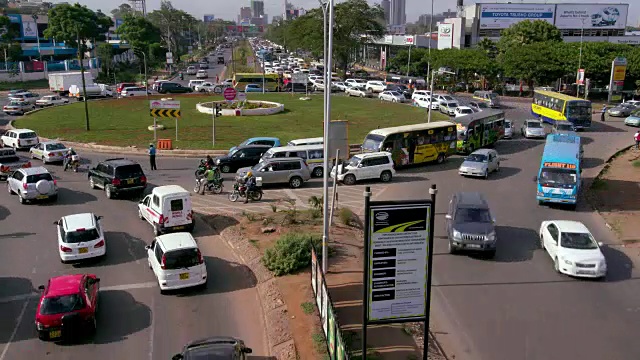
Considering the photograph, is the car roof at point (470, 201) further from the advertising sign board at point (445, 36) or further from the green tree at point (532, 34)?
the advertising sign board at point (445, 36)

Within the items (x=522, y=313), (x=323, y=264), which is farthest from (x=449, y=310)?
(x=323, y=264)

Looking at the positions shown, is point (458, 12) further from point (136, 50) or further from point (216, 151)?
point (216, 151)

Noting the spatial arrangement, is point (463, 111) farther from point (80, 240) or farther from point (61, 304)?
point (61, 304)

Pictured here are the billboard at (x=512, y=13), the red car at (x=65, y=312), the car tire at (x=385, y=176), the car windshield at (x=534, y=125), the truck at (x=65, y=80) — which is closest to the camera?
the red car at (x=65, y=312)

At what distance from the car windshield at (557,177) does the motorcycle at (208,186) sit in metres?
15.3

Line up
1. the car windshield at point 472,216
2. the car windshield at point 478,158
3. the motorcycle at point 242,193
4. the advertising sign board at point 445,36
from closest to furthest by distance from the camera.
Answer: the car windshield at point 472,216 → the motorcycle at point 242,193 → the car windshield at point 478,158 → the advertising sign board at point 445,36

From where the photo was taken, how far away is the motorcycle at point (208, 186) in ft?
94.3

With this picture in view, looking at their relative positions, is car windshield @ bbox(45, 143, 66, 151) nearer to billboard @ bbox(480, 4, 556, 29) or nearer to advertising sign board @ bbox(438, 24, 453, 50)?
advertising sign board @ bbox(438, 24, 453, 50)

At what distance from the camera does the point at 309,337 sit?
1434 centimetres

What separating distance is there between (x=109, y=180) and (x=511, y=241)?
59.3ft

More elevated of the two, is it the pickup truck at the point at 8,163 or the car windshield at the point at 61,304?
the pickup truck at the point at 8,163

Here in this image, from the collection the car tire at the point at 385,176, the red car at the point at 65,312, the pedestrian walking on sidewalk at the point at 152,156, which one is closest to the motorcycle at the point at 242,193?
the car tire at the point at 385,176

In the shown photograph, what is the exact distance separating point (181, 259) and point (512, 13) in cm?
10312

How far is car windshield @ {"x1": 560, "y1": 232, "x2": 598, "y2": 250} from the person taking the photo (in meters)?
19.3
